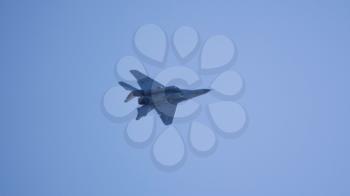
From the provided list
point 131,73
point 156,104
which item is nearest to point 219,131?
point 156,104

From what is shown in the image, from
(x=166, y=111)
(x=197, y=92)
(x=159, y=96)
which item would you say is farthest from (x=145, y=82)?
(x=197, y=92)

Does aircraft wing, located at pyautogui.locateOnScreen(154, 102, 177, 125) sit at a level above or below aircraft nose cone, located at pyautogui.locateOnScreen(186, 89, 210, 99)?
below

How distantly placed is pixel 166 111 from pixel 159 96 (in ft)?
1.27

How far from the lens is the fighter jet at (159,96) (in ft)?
35.8

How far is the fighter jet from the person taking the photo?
1092 centimetres

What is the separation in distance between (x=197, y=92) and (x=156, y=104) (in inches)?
39.5

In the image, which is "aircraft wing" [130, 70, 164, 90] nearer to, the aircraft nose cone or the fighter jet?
the fighter jet

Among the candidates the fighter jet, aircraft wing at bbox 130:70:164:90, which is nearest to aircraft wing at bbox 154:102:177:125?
the fighter jet

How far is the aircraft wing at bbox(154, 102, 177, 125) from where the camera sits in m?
11.1

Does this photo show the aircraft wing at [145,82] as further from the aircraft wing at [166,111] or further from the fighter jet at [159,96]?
the aircraft wing at [166,111]

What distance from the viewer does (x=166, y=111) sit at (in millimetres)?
11164

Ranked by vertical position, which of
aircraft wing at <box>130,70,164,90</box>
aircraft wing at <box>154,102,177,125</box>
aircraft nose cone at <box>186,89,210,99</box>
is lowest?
aircraft wing at <box>154,102,177,125</box>

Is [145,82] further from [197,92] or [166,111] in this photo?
[197,92]

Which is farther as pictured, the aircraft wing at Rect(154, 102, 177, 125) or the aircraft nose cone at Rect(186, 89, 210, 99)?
the aircraft wing at Rect(154, 102, 177, 125)
